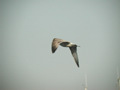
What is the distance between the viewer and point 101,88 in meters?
5.28

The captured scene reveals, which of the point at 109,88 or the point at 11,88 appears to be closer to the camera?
the point at 109,88

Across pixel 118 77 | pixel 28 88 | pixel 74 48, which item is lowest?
pixel 28 88

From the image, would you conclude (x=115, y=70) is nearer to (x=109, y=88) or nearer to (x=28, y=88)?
(x=109, y=88)

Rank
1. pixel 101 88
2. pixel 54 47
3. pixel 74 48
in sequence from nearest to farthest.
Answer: pixel 54 47
pixel 74 48
pixel 101 88

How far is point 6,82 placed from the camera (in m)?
5.45

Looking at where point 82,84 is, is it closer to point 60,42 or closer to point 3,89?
point 3,89

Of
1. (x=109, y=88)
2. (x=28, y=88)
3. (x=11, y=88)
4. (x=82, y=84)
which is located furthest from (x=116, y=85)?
(x=11, y=88)

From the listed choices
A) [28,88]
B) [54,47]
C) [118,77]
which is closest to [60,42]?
[54,47]

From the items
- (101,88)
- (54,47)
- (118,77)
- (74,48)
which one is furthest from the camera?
(101,88)

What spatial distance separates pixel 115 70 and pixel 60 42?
122 inches

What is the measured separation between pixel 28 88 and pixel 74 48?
3268 mm

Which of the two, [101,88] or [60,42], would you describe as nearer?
[60,42]

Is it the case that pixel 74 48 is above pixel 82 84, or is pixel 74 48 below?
above

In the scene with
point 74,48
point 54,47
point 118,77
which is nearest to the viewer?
point 54,47
